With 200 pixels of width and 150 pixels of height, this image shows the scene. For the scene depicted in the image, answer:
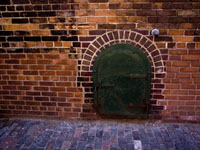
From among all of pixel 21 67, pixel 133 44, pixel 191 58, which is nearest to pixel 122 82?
pixel 133 44

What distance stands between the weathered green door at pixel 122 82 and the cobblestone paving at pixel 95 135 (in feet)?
0.93

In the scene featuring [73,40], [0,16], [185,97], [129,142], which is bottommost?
[129,142]

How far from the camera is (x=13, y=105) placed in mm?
3422

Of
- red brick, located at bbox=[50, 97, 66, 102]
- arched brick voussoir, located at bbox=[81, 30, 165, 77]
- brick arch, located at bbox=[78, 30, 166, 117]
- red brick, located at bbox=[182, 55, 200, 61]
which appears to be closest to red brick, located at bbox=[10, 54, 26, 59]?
red brick, located at bbox=[50, 97, 66, 102]

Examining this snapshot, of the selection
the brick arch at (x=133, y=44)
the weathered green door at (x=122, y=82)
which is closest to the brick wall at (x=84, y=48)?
the brick arch at (x=133, y=44)

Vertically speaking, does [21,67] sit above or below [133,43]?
below

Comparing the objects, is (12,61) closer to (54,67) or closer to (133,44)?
(54,67)

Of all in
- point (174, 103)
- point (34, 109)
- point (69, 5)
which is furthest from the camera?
point (34, 109)

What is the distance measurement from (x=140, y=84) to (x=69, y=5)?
1.80m

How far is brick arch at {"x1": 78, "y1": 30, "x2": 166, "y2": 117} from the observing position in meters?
2.97

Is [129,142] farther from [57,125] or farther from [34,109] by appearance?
[34,109]

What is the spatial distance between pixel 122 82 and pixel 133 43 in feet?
2.28

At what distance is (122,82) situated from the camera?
122 inches

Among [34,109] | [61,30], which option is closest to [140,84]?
[61,30]
